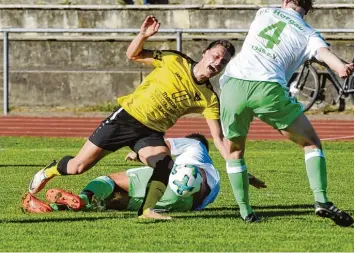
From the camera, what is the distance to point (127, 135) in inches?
418

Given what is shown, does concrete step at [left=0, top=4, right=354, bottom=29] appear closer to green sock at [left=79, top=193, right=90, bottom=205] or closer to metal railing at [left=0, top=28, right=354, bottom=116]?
metal railing at [left=0, top=28, right=354, bottom=116]

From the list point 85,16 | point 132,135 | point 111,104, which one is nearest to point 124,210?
point 132,135

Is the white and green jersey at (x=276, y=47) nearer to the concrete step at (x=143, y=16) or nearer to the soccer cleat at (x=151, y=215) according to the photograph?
the soccer cleat at (x=151, y=215)

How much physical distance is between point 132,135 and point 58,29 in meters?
15.3

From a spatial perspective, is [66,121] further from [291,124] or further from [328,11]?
[291,124]

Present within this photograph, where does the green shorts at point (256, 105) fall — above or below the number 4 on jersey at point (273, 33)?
below

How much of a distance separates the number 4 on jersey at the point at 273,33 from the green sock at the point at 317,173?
2.90ft

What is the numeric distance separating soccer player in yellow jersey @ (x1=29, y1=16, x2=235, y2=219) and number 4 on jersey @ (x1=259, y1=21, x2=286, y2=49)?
24.7 inches

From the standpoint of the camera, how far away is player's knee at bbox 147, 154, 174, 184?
10219 mm

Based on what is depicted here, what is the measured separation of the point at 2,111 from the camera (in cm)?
2594

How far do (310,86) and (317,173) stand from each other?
15.1 m

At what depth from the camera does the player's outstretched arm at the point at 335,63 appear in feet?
30.0

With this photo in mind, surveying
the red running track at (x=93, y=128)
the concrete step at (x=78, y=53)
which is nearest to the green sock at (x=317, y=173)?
the red running track at (x=93, y=128)

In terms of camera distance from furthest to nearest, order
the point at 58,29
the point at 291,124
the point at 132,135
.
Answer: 1. the point at 58,29
2. the point at 132,135
3. the point at 291,124
